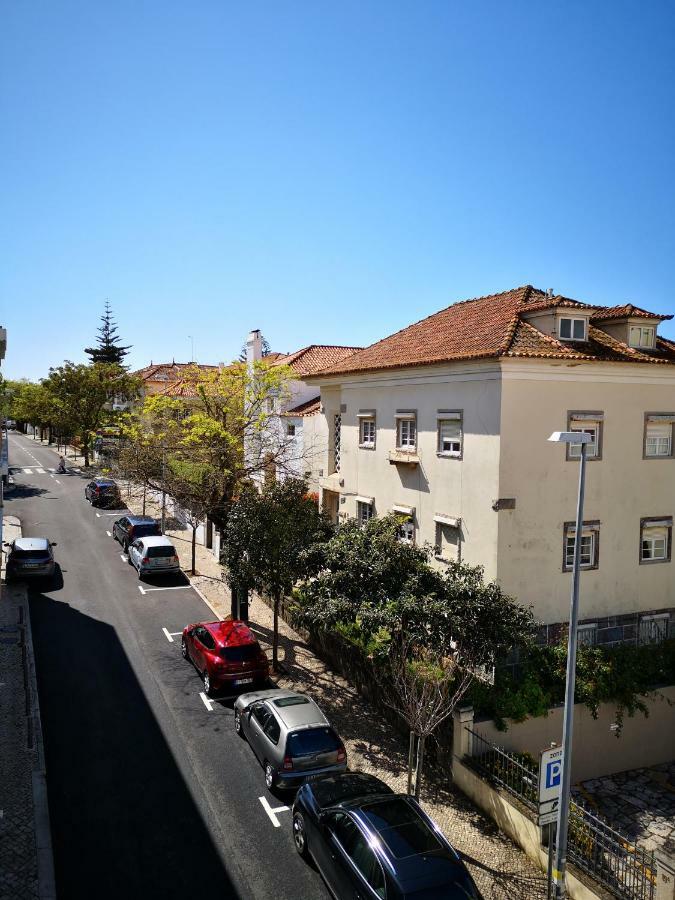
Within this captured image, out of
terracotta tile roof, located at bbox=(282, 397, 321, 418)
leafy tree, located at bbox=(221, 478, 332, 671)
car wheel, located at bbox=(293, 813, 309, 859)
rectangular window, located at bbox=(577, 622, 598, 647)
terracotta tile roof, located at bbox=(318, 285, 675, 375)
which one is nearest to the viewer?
car wheel, located at bbox=(293, 813, 309, 859)

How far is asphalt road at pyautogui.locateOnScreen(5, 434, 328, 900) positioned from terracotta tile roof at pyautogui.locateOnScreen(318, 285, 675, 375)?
1180 centimetres

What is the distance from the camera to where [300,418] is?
3406 cm

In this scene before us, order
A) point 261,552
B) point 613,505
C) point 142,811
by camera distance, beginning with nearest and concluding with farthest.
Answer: point 142,811 < point 261,552 < point 613,505

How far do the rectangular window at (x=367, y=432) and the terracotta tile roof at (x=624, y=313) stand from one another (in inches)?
345

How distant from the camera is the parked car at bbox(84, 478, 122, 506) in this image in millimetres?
43094

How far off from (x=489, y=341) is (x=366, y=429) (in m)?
7.28

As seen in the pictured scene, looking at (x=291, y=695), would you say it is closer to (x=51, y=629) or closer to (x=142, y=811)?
(x=142, y=811)

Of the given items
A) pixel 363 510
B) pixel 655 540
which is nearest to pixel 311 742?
pixel 363 510

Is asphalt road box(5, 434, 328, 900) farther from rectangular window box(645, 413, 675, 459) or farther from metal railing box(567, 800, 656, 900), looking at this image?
rectangular window box(645, 413, 675, 459)

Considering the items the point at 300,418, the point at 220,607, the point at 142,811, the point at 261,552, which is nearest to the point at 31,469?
the point at 300,418

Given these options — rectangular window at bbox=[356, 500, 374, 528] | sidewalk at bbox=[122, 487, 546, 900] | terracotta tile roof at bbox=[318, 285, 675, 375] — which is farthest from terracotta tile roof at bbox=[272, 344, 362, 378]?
sidewalk at bbox=[122, 487, 546, 900]

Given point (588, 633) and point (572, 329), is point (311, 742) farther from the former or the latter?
point (572, 329)

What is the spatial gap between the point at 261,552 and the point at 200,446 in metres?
9.66

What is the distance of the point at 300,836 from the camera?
1131 centimetres
